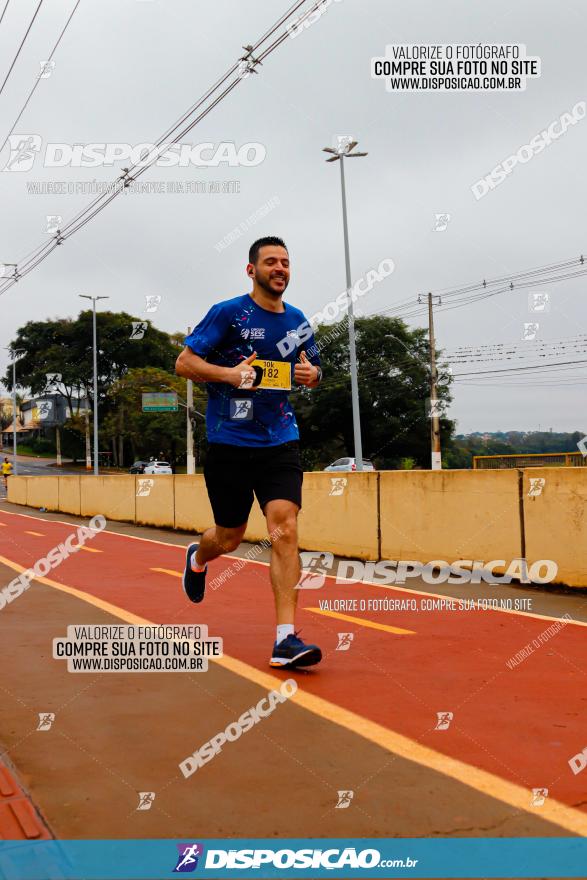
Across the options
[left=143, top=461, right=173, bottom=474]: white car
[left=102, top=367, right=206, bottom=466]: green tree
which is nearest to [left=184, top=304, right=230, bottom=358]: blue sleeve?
[left=143, top=461, right=173, bottom=474]: white car

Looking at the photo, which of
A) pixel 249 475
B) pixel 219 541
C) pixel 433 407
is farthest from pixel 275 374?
pixel 433 407

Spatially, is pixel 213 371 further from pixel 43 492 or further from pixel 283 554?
pixel 43 492

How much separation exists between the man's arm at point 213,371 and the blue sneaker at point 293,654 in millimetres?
1292

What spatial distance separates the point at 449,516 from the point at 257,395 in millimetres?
4984

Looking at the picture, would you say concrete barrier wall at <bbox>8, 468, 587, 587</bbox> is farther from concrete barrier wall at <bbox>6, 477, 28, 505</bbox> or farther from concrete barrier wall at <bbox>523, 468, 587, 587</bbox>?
concrete barrier wall at <bbox>6, 477, 28, 505</bbox>

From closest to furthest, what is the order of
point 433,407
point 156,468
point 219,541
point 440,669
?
point 440,669, point 219,541, point 433,407, point 156,468

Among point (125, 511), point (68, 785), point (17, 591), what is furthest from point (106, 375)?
point (68, 785)

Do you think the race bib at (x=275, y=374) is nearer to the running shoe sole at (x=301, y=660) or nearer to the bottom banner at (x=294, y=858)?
the running shoe sole at (x=301, y=660)

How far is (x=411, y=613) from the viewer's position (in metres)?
6.62

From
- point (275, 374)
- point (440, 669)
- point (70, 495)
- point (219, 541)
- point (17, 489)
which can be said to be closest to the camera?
point (440, 669)

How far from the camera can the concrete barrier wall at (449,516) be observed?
787 centimetres

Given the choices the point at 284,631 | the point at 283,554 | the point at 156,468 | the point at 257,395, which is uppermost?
the point at 257,395

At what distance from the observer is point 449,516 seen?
368 inches

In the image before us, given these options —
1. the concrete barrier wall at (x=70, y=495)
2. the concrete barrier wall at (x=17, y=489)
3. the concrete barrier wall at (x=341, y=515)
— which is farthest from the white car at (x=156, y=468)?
the concrete barrier wall at (x=341, y=515)
